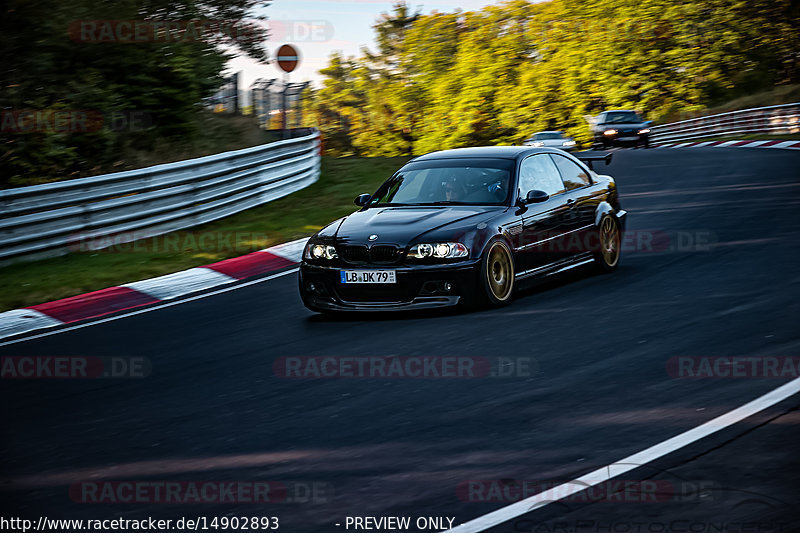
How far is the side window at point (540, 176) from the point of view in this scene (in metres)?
10.1

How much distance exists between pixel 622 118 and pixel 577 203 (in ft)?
95.1

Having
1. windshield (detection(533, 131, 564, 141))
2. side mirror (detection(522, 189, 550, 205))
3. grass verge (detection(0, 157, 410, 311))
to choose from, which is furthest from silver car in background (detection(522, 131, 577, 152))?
side mirror (detection(522, 189, 550, 205))

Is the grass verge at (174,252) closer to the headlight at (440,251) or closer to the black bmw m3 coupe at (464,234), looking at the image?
the black bmw m3 coupe at (464,234)

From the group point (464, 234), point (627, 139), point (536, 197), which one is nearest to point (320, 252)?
point (464, 234)

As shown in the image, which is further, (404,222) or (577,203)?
(577,203)

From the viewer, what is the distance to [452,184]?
1003 cm

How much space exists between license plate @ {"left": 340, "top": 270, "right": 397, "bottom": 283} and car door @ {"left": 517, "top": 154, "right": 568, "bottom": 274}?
53.7 inches

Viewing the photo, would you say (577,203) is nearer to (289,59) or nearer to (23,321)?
(23,321)

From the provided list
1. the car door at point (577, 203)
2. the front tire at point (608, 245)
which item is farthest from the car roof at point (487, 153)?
the front tire at point (608, 245)

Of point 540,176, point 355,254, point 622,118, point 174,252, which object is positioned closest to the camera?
point 355,254

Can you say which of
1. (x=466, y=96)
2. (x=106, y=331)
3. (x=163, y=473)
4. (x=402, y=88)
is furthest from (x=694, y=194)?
(x=402, y=88)

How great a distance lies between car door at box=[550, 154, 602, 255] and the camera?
1038cm

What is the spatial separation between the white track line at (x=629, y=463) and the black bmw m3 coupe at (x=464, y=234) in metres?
3.37

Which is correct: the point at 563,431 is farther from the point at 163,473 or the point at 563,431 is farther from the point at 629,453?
the point at 163,473
